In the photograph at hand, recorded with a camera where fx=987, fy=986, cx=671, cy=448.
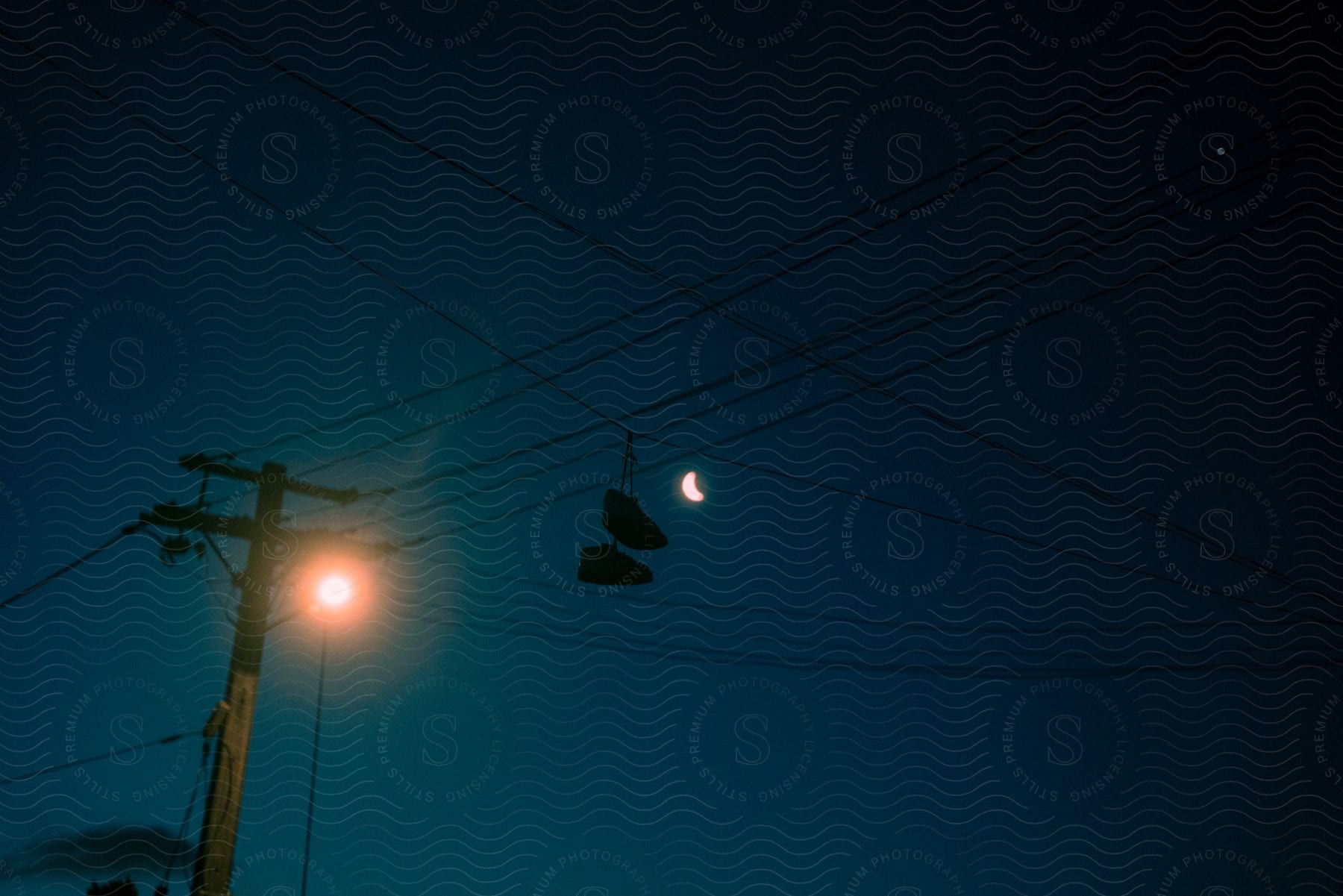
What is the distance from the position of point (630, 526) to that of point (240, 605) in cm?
291

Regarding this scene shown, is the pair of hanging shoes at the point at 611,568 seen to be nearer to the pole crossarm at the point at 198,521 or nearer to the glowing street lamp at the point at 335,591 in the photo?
the glowing street lamp at the point at 335,591

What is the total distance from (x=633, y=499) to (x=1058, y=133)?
280 cm

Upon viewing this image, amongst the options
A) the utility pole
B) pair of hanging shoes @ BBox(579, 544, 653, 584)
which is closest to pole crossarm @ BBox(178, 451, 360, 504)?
the utility pole

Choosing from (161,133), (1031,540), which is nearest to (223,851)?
(161,133)

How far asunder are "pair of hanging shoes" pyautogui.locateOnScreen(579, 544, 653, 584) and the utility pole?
1646 mm

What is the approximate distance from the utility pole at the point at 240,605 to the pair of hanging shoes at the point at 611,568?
5.40ft

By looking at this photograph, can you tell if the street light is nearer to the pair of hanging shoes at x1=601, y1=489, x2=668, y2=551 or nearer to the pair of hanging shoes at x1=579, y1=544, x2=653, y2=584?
the pair of hanging shoes at x1=579, y1=544, x2=653, y2=584

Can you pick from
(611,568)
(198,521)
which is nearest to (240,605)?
(198,521)

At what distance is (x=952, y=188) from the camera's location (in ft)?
15.9

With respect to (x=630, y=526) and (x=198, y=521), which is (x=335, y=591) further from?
(x=630, y=526)

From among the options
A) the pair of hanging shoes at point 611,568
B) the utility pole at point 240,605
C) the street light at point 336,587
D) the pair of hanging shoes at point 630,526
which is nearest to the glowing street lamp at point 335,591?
the street light at point 336,587

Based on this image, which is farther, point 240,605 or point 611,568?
point 240,605

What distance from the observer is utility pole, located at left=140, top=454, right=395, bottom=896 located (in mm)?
5789

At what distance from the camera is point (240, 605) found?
639cm
